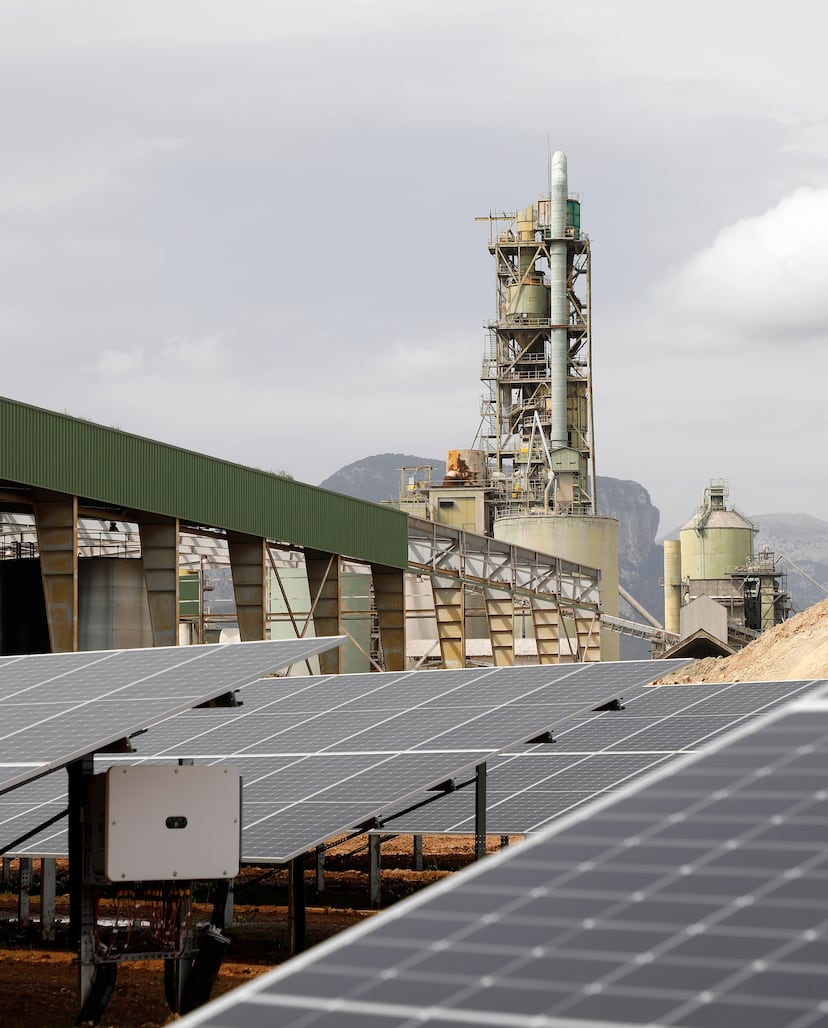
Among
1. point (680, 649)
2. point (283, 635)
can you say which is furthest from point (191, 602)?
point (680, 649)

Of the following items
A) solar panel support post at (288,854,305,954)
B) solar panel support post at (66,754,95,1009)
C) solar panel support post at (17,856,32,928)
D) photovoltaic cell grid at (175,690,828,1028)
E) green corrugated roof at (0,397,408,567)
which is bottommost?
solar panel support post at (17,856,32,928)

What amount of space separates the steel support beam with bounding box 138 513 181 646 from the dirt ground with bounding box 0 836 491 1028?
5780mm

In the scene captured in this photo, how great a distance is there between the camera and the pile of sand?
44.3 m

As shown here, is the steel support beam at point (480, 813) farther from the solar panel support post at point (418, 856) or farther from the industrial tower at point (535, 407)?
the industrial tower at point (535, 407)

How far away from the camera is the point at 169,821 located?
12.0 metres

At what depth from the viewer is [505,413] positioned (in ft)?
283

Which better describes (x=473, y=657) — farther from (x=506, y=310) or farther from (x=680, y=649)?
(x=506, y=310)

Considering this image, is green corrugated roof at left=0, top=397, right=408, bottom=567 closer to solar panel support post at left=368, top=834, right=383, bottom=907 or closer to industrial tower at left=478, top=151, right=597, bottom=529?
solar panel support post at left=368, top=834, right=383, bottom=907

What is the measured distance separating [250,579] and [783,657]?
62.2ft

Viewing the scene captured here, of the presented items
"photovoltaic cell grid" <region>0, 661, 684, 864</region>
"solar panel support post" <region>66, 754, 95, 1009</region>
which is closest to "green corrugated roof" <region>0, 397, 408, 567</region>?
"photovoltaic cell grid" <region>0, 661, 684, 864</region>

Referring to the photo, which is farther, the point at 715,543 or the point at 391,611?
the point at 715,543

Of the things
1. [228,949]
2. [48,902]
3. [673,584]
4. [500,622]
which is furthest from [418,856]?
[673,584]

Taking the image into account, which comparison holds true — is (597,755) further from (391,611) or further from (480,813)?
(391,611)

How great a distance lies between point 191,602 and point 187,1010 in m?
38.2
